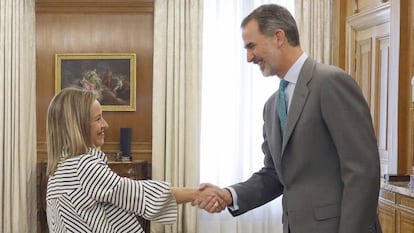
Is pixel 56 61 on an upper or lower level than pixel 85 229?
upper

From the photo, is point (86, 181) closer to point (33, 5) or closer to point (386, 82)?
point (386, 82)

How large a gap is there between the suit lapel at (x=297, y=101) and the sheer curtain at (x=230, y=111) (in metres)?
4.27

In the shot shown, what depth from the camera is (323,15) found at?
6.39 meters

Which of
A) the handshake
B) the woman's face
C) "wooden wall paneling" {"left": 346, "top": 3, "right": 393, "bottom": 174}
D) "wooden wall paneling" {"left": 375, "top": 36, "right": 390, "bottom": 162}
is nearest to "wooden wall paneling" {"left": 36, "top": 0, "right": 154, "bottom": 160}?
"wooden wall paneling" {"left": 346, "top": 3, "right": 393, "bottom": 174}

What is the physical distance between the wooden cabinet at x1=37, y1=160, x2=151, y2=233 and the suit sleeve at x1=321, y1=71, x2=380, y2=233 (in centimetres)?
418

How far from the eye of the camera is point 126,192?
2404 millimetres

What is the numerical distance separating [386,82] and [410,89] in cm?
57

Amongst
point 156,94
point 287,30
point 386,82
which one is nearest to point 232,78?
point 156,94

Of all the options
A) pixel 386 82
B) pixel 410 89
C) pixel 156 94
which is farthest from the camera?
pixel 156 94

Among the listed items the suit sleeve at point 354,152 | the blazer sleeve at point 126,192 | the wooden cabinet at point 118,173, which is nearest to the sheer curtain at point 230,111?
the wooden cabinet at point 118,173

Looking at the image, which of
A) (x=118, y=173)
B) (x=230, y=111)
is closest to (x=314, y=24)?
(x=230, y=111)

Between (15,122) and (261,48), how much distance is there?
14.7ft

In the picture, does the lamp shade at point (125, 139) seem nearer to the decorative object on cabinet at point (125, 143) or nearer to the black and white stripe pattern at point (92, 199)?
the decorative object on cabinet at point (125, 143)

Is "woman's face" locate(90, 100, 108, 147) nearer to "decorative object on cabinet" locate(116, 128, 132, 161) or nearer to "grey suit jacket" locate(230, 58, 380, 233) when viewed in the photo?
"grey suit jacket" locate(230, 58, 380, 233)
